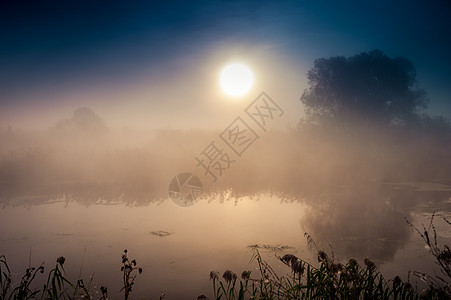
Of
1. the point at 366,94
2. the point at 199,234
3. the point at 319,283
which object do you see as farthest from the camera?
the point at 366,94

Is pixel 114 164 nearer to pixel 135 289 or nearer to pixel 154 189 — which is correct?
pixel 154 189

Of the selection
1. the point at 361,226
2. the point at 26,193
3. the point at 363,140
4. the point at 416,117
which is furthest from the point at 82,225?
the point at 416,117

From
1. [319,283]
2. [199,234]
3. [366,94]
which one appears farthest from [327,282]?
[366,94]

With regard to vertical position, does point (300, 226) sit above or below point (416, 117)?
below

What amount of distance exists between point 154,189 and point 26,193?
637 cm

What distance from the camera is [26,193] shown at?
15609mm

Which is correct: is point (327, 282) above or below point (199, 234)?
below

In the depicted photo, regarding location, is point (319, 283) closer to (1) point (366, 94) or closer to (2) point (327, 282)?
(2) point (327, 282)

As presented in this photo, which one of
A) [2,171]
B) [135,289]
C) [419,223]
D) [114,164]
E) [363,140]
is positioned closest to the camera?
[135,289]

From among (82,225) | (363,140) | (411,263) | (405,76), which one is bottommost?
(411,263)

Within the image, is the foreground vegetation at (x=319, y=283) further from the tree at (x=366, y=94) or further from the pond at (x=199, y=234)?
the tree at (x=366, y=94)

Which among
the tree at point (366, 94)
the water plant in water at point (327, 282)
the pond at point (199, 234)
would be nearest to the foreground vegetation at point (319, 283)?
the water plant in water at point (327, 282)

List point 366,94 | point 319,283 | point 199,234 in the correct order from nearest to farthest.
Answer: point 319,283 → point 199,234 → point 366,94

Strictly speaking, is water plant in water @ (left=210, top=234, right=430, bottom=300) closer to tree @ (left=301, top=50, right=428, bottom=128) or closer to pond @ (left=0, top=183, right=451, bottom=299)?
pond @ (left=0, top=183, right=451, bottom=299)
